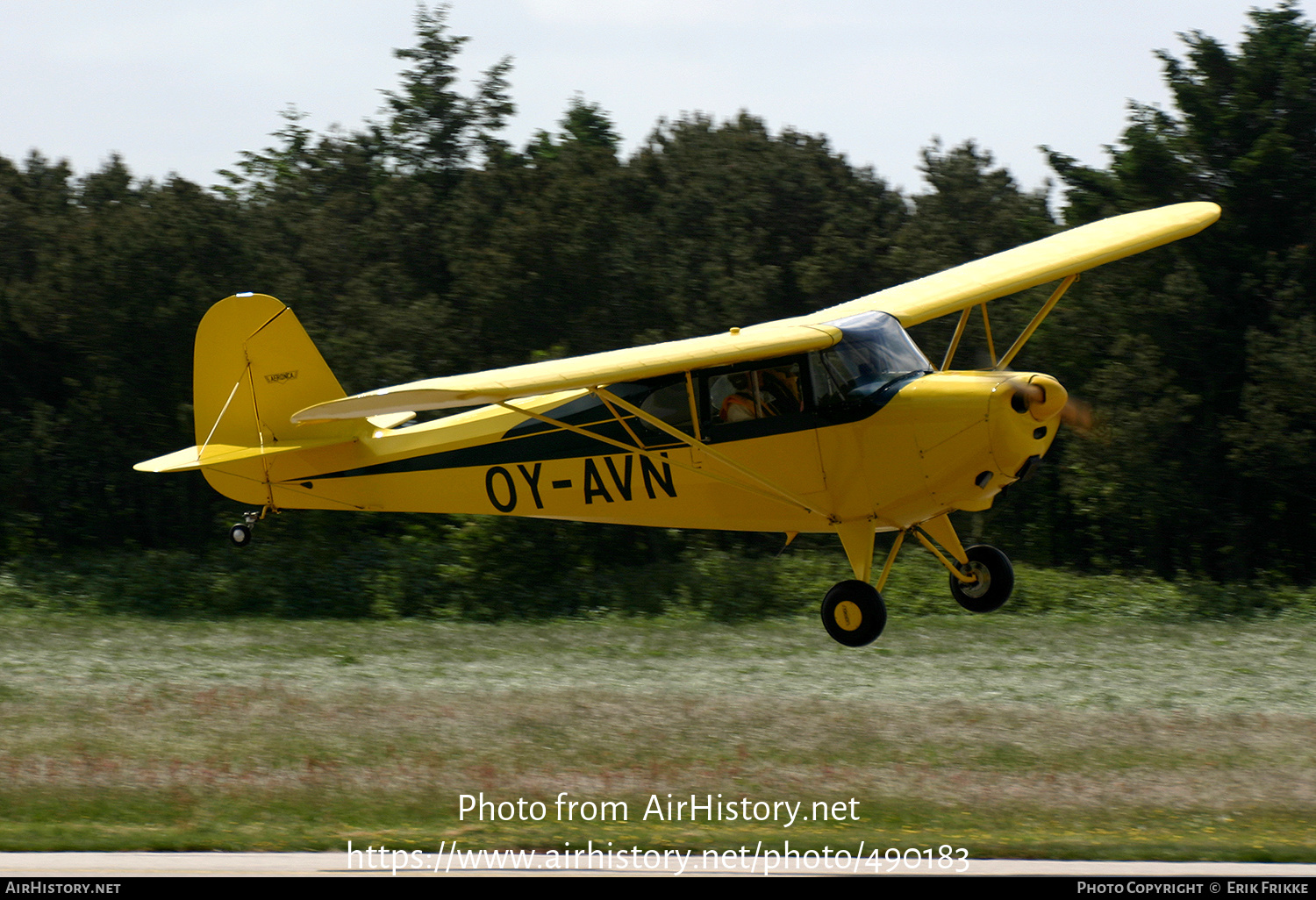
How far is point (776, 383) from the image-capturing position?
1088 cm

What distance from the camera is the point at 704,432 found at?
36.3 ft

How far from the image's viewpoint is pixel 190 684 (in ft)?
58.1

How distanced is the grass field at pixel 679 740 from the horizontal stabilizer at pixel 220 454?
11.1ft

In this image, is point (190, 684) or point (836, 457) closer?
point (836, 457)

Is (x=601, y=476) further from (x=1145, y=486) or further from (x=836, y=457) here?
(x=1145, y=486)

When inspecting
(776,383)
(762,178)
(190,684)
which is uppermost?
(762,178)

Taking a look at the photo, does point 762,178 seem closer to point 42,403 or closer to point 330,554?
point 330,554

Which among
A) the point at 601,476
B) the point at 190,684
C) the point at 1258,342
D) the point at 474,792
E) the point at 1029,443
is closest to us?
the point at 1029,443

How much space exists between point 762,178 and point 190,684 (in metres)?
18.4

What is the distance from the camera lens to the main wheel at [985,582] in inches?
450

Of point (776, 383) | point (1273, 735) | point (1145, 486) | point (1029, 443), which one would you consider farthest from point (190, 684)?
point (1145, 486)

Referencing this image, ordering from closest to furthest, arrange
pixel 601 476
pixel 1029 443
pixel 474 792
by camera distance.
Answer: pixel 1029 443
pixel 601 476
pixel 474 792

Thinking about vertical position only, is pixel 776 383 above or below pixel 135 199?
below

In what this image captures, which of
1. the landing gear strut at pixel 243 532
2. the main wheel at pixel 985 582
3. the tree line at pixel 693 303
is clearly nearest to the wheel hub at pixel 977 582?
the main wheel at pixel 985 582
